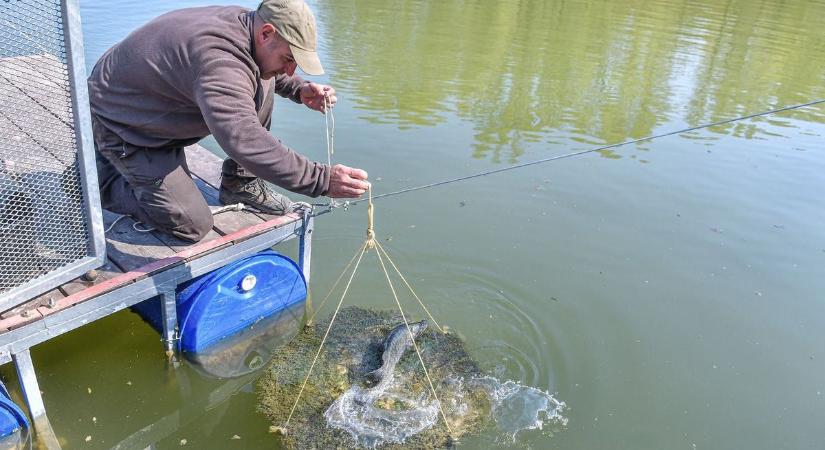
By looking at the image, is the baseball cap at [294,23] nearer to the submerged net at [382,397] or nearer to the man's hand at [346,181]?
the man's hand at [346,181]

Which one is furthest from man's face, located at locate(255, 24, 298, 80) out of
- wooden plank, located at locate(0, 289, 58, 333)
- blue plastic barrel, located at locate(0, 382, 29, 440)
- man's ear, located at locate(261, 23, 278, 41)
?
blue plastic barrel, located at locate(0, 382, 29, 440)

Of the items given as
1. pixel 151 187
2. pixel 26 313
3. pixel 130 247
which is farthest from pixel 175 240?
pixel 26 313

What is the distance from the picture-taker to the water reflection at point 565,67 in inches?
352

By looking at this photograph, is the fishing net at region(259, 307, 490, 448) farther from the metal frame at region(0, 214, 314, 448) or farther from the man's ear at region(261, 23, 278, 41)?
the man's ear at region(261, 23, 278, 41)

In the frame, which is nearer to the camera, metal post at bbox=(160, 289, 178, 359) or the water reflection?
metal post at bbox=(160, 289, 178, 359)

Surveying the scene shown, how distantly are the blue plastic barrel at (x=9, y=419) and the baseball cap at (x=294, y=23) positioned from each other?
232cm

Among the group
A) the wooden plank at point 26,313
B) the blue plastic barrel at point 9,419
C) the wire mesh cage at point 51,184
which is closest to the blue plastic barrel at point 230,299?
the wire mesh cage at point 51,184

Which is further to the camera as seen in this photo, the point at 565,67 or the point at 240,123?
the point at 565,67

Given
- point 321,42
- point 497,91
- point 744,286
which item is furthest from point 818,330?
point 321,42

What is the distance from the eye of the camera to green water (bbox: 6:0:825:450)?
159 inches

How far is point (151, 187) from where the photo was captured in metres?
3.73

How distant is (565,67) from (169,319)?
31.5ft

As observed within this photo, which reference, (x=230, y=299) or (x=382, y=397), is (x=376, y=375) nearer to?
(x=382, y=397)

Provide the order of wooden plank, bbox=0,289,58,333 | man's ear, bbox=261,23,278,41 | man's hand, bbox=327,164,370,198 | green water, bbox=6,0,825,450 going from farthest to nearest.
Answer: green water, bbox=6,0,825,450, man's hand, bbox=327,164,370,198, man's ear, bbox=261,23,278,41, wooden plank, bbox=0,289,58,333
